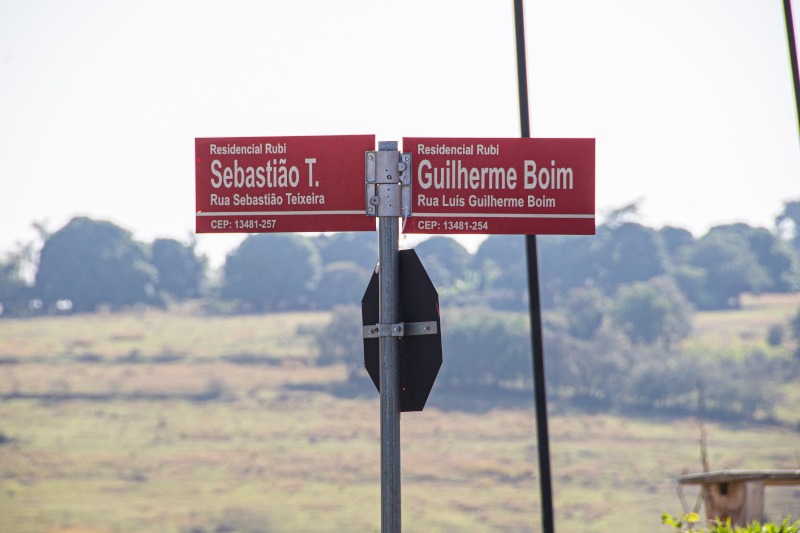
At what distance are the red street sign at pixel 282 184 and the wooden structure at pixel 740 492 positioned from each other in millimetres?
4204

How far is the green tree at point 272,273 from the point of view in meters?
151

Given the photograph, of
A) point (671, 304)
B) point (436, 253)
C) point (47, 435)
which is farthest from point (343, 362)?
point (671, 304)

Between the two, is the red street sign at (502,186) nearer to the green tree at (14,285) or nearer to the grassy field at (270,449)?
the grassy field at (270,449)

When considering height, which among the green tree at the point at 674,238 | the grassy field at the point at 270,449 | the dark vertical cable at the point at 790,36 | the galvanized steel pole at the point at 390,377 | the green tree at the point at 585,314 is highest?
the green tree at the point at 674,238

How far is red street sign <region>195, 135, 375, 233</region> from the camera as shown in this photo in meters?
3.02

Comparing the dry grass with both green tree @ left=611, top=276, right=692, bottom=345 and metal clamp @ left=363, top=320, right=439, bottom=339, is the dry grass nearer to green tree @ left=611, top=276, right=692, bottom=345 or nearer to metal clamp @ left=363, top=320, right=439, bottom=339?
green tree @ left=611, top=276, right=692, bottom=345

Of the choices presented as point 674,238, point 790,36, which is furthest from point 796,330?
point 790,36

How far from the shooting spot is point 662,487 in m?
111

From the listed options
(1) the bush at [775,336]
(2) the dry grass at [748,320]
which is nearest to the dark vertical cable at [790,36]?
(2) the dry grass at [748,320]

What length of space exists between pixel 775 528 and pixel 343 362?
12933 cm

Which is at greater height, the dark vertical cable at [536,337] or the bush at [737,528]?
the dark vertical cable at [536,337]

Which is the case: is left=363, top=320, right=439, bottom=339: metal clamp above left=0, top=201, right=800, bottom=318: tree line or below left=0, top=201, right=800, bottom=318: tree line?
below

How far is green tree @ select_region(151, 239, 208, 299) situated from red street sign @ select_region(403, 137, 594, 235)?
155 m

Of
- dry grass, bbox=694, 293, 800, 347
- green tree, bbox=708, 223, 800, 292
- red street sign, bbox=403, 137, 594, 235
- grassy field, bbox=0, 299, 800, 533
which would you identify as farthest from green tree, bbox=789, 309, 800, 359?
red street sign, bbox=403, 137, 594, 235
